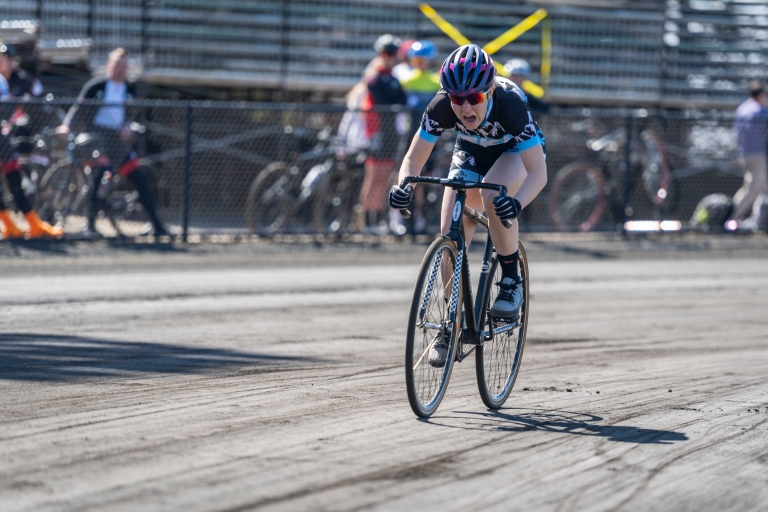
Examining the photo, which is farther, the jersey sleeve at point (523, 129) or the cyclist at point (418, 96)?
the cyclist at point (418, 96)

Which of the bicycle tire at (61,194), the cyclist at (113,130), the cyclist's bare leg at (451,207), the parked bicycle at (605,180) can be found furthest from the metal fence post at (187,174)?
the cyclist's bare leg at (451,207)

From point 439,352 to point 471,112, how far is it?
50.0 inches

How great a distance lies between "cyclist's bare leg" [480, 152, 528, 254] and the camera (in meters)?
6.25

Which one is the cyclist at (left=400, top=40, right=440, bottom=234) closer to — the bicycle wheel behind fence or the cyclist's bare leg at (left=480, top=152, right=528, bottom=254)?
the cyclist's bare leg at (left=480, top=152, right=528, bottom=254)

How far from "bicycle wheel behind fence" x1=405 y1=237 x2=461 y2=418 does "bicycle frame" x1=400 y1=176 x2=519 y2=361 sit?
37 mm

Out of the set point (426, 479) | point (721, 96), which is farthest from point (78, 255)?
point (721, 96)

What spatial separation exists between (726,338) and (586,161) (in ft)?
26.0

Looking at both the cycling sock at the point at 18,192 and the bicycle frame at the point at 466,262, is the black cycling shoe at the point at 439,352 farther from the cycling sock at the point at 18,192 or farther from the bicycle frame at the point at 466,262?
the cycling sock at the point at 18,192

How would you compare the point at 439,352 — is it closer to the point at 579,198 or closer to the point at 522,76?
the point at 522,76

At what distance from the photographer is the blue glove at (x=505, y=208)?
18.6 feet

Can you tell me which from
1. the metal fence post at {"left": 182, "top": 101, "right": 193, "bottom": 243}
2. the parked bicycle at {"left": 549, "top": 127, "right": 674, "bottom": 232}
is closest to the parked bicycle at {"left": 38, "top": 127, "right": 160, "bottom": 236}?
the metal fence post at {"left": 182, "top": 101, "right": 193, "bottom": 243}

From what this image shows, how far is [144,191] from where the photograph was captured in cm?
1374

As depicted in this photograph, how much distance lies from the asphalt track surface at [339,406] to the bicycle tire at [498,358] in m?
0.12

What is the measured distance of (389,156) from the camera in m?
14.9
